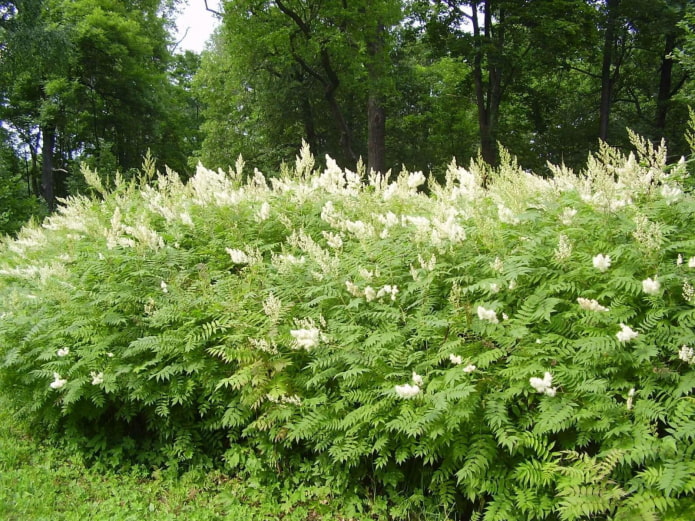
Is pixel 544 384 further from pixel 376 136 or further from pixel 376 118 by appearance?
pixel 376 118

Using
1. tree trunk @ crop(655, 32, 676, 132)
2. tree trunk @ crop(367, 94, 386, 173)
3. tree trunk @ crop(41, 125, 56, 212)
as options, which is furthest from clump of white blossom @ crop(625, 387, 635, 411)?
tree trunk @ crop(41, 125, 56, 212)

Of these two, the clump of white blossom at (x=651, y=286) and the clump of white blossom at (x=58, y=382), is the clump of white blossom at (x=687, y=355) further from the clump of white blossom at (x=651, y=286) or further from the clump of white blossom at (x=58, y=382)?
the clump of white blossom at (x=58, y=382)

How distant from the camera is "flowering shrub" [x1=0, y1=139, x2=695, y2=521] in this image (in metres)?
2.63

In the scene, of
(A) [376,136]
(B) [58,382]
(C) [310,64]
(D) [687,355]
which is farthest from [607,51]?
(B) [58,382]

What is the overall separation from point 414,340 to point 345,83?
15.9 meters

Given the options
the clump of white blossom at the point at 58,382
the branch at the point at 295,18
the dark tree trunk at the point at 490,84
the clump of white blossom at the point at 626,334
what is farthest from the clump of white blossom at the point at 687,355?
the branch at the point at 295,18

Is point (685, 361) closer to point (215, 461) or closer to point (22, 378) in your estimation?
point (215, 461)

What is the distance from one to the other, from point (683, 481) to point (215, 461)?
3176mm

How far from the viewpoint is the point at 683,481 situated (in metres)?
2.26

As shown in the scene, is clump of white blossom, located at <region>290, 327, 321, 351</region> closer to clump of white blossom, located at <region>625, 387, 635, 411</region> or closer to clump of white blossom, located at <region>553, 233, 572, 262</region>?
clump of white blossom, located at <region>553, 233, 572, 262</region>

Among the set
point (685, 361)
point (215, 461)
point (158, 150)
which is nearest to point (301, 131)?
point (158, 150)

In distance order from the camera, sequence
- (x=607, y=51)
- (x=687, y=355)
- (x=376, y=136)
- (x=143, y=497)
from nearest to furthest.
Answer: (x=687, y=355) → (x=143, y=497) → (x=376, y=136) → (x=607, y=51)

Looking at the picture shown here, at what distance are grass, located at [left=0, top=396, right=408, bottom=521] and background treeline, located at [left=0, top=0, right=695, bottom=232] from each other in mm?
10824

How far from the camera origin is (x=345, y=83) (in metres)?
17.9
